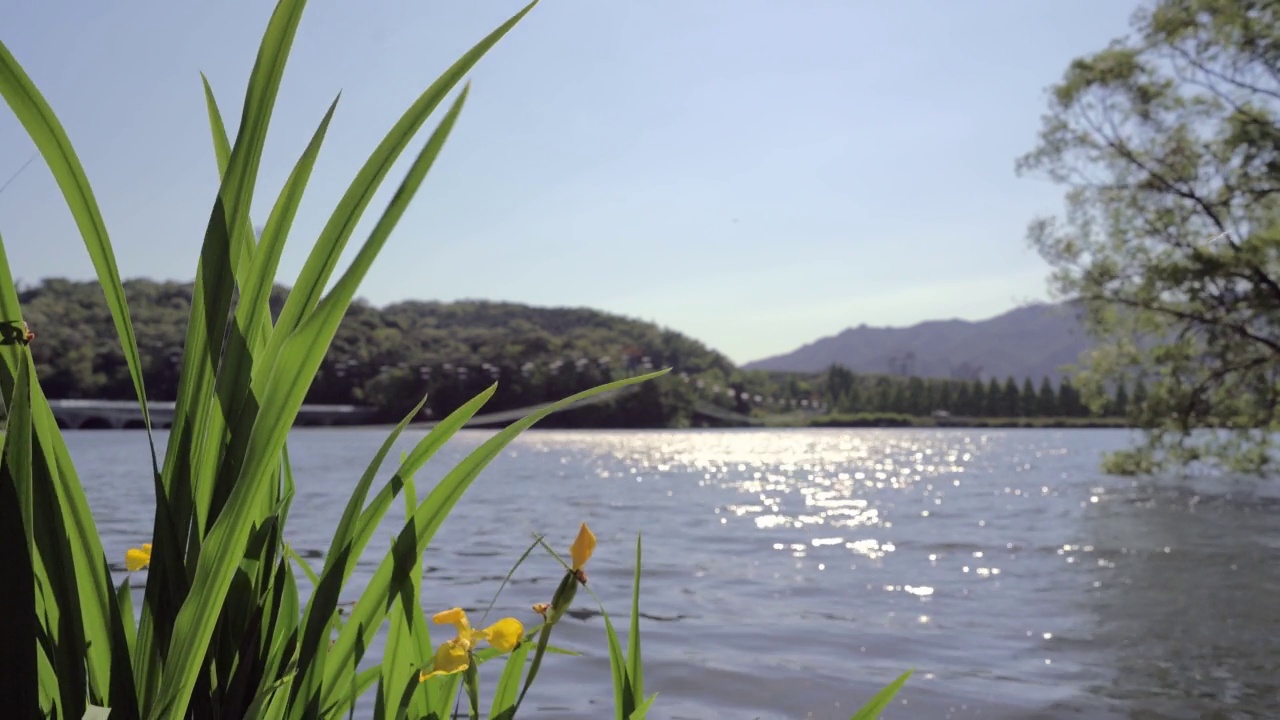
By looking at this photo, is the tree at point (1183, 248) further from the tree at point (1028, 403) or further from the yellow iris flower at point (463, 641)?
the tree at point (1028, 403)

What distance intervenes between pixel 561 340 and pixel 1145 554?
92.5m

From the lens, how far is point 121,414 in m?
76.4

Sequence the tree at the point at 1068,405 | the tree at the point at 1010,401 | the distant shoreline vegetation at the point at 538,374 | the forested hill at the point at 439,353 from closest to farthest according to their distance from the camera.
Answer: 1. the forested hill at the point at 439,353
2. the distant shoreline vegetation at the point at 538,374
3. the tree at the point at 1068,405
4. the tree at the point at 1010,401

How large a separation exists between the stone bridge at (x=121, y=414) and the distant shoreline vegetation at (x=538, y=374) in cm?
109

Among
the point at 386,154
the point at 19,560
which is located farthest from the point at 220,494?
the point at 386,154

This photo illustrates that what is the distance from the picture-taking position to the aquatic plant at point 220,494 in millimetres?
1008

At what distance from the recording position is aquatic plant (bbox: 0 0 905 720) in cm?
101

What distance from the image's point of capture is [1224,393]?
20.6 metres

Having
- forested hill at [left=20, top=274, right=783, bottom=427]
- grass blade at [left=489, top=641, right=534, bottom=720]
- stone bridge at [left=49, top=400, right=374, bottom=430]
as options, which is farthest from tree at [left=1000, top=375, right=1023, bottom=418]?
grass blade at [left=489, top=641, right=534, bottom=720]

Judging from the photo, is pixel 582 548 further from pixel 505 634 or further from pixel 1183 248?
pixel 1183 248

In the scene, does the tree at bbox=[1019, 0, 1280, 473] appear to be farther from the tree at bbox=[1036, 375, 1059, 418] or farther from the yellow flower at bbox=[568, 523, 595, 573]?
the tree at bbox=[1036, 375, 1059, 418]

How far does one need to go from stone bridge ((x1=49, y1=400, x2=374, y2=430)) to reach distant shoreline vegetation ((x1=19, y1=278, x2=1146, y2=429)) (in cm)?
109

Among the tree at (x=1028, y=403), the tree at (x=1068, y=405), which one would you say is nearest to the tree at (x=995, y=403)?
the tree at (x=1028, y=403)

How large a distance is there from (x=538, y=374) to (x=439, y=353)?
1060cm
